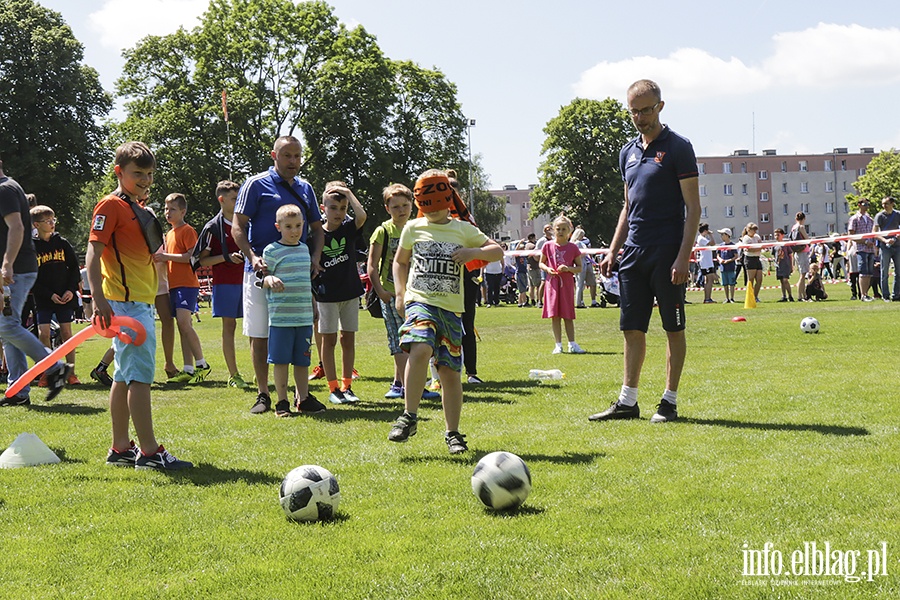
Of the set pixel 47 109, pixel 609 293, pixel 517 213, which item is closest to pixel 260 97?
pixel 47 109

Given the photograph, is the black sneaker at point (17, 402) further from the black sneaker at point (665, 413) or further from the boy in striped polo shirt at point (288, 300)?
the black sneaker at point (665, 413)

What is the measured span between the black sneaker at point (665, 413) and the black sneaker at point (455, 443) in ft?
5.52

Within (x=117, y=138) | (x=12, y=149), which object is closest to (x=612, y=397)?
(x=12, y=149)

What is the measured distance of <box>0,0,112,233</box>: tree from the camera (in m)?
40.8

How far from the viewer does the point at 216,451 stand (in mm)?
6457

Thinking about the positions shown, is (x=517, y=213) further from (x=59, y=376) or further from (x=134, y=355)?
(x=134, y=355)

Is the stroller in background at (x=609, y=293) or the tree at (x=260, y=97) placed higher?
the tree at (x=260, y=97)

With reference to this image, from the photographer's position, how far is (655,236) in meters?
7.25

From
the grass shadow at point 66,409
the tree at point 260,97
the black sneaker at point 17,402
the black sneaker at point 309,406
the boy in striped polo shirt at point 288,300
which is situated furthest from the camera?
the tree at point 260,97

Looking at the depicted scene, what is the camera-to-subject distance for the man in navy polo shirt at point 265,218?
7.99 metres
